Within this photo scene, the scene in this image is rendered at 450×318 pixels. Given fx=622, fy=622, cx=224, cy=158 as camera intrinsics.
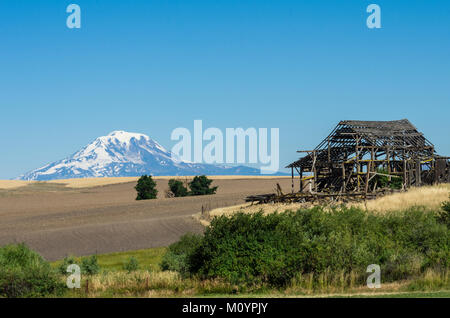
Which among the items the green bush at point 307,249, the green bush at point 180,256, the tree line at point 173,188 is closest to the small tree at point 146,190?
the tree line at point 173,188

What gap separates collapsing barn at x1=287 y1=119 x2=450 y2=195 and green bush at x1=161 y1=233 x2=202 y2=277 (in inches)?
970

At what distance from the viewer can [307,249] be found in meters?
25.3

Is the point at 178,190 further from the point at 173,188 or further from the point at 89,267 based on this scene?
the point at 89,267

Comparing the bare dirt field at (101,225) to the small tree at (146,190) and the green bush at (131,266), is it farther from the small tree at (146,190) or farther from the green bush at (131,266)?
the green bush at (131,266)

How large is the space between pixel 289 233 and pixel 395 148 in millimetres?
35388

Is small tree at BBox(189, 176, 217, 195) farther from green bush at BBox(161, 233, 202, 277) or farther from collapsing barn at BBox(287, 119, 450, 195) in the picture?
green bush at BBox(161, 233, 202, 277)

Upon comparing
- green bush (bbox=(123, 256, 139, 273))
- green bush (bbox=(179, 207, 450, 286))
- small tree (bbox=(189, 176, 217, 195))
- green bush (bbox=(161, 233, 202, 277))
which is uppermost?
small tree (bbox=(189, 176, 217, 195))

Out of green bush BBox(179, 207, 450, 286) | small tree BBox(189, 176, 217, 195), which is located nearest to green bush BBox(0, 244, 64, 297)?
green bush BBox(179, 207, 450, 286)

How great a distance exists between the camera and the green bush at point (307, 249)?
24562 mm

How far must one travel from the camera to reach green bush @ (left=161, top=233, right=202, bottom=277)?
1070 inches

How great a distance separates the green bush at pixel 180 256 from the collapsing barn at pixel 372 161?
24630 millimetres

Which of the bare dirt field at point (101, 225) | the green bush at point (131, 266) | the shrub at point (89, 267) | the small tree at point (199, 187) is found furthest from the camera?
the small tree at point (199, 187)
